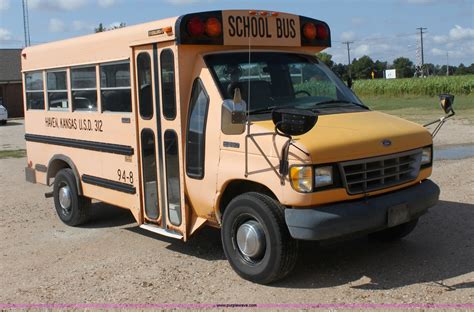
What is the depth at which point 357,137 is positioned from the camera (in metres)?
4.95

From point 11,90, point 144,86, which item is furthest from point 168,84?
point 11,90

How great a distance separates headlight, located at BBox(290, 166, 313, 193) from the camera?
15.3 ft

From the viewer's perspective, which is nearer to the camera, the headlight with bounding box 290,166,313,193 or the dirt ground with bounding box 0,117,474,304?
the headlight with bounding box 290,166,313,193

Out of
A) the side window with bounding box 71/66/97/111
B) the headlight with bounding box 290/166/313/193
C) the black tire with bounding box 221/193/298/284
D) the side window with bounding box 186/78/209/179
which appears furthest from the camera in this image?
the side window with bounding box 71/66/97/111

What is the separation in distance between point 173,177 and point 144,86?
1.07 metres

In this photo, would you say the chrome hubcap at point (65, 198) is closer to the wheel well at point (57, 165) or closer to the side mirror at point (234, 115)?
the wheel well at point (57, 165)

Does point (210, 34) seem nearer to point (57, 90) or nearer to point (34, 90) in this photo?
point (57, 90)

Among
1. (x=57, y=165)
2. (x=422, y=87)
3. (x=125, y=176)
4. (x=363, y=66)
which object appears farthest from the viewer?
(x=363, y=66)

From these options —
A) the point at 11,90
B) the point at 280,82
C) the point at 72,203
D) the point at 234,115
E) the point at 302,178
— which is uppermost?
the point at 11,90

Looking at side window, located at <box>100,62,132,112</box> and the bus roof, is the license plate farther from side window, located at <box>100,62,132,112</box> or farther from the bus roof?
side window, located at <box>100,62,132,112</box>

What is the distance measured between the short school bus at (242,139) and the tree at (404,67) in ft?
376

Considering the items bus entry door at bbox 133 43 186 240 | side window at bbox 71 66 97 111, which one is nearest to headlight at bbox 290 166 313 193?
bus entry door at bbox 133 43 186 240

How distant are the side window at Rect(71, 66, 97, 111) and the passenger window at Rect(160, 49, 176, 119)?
149cm

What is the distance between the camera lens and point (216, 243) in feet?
21.8
